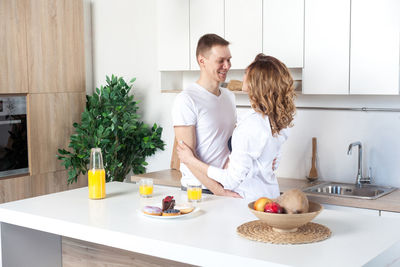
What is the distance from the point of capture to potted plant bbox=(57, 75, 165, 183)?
446 cm

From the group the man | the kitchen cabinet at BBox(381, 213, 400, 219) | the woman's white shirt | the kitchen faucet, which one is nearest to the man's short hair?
the man

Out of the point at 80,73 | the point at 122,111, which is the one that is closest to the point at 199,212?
the point at 122,111

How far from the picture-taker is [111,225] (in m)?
2.09

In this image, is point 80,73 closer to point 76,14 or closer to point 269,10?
point 76,14

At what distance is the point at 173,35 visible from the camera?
4.24 m

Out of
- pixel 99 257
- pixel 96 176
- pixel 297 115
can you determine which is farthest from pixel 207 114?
pixel 297 115

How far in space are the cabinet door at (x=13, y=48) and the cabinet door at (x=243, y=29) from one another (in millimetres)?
1647

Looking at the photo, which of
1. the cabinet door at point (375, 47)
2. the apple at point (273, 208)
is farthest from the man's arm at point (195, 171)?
the cabinet door at point (375, 47)

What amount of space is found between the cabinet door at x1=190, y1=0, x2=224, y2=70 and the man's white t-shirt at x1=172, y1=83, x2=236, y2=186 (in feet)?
3.36

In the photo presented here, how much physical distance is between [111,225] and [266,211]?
63 cm

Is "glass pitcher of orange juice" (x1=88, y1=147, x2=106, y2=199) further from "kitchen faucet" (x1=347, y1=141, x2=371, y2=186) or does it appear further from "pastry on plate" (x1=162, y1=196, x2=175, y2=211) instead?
"kitchen faucet" (x1=347, y1=141, x2=371, y2=186)

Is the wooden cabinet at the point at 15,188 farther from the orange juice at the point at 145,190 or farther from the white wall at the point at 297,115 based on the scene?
the orange juice at the point at 145,190

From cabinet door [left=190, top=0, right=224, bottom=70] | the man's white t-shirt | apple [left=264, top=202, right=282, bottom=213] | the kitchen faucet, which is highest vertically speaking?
cabinet door [left=190, top=0, right=224, bottom=70]

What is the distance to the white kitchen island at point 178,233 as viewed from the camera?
1704mm
